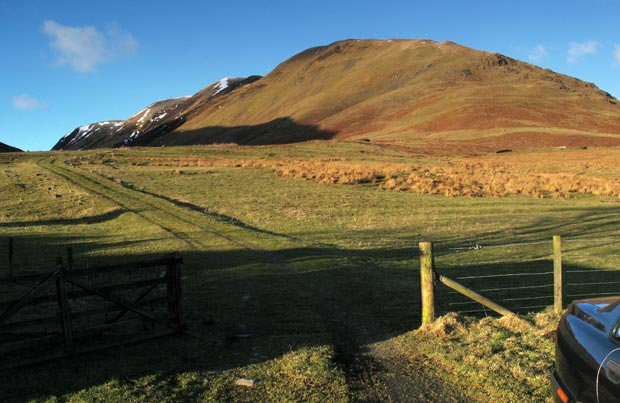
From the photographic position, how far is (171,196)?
30109 mm

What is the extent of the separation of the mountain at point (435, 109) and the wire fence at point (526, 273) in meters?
70.9

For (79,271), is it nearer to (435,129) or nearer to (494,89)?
(435,129)

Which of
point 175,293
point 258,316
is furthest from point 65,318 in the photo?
point 258,316

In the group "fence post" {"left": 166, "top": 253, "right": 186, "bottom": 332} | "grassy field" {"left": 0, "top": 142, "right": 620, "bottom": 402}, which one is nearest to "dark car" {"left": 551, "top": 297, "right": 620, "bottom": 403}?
"grassy field" {"left": 0, "top": 142, "right": 620, "bottom": 402}

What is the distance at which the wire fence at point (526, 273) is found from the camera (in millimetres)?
10727

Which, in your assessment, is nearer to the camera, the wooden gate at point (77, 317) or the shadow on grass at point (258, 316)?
the shadow on grass at point (258, 316)

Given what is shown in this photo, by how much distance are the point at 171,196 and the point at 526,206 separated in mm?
20593

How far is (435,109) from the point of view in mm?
126875

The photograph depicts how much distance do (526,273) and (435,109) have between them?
4744 inches

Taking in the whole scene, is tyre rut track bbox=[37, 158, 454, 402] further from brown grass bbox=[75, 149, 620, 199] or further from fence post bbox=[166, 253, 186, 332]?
brown grass bbox=[75, 149, 620, 199]

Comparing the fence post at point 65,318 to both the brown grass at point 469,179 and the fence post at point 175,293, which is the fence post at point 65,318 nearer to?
the fence post at point 175,293

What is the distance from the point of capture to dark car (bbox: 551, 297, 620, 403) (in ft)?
12.3

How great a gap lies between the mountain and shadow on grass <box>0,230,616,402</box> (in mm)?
74326

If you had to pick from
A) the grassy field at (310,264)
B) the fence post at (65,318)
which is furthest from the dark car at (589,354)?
the fence post at (65,318)
